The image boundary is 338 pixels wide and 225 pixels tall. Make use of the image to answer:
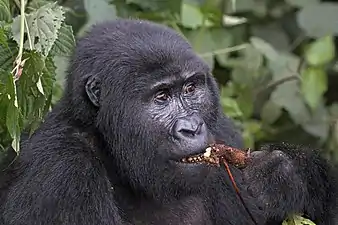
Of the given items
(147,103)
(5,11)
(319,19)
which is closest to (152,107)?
(147,103)

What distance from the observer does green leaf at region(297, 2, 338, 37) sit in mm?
5383

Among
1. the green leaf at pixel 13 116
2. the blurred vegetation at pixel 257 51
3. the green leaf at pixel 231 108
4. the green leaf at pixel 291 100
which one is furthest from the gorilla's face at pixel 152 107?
the green leaf at pixel 291 100

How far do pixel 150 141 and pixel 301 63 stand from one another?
8.20 feet

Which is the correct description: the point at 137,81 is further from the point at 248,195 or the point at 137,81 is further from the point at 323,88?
the point at 323,88

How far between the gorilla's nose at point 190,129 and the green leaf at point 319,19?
2497 mm

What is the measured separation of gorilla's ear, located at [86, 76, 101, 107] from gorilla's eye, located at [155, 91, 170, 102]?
0.65 ft

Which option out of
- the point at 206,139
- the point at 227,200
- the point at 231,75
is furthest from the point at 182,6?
the point at 206,139

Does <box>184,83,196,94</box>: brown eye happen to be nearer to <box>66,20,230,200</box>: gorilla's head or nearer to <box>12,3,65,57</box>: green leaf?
<box>66,20,230,200</box>: gorilla's head

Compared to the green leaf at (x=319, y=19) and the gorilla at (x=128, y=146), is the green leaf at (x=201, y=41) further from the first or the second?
the gorilla at (x=128, y=146)

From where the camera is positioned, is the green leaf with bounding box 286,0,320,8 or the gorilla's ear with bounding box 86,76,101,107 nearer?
the gorilla's ear with bounding box 86,76,101,107

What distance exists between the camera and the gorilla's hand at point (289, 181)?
11.0 feet

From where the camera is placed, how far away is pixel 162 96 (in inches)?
123

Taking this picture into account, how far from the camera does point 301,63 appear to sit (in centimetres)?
544

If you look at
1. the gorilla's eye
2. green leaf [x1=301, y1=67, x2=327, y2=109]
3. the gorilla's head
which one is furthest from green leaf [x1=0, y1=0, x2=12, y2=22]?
green leaf [x1=301, y1=67, x2=327, y2=109]
